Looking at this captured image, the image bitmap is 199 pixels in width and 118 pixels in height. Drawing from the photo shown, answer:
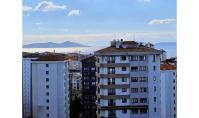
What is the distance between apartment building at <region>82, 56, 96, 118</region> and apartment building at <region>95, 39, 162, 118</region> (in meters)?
0.03

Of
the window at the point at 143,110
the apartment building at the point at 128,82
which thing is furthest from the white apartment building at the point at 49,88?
the window at the point at 143,110

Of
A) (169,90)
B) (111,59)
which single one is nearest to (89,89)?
(111,59)

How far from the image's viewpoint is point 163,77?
9.56 feet

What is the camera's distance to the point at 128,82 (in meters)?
2.93

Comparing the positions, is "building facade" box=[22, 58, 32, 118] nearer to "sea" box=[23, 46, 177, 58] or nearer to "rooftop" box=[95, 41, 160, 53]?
"sea" box=[23, 46, 177, 58]

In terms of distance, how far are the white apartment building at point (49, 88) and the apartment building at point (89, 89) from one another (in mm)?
124

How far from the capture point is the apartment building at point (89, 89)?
9.64 ft

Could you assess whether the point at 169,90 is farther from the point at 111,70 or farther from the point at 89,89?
the point at 89,89

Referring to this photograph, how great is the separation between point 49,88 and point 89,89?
28 centimetres

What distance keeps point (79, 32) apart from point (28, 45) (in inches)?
14.7

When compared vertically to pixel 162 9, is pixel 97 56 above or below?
below

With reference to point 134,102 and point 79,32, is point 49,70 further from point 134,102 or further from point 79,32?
point 134,102


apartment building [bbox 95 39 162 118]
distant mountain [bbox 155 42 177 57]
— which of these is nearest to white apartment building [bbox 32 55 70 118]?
apartment building [bbox 95 39 162 118]
